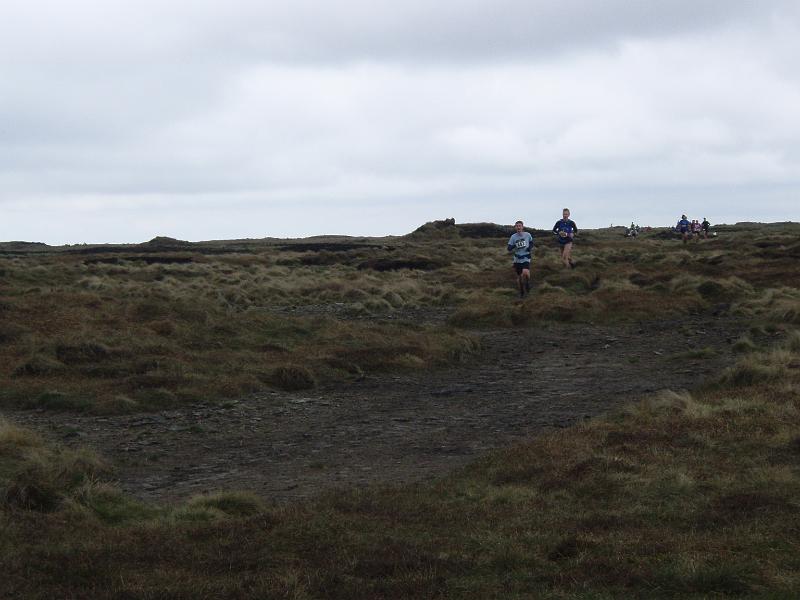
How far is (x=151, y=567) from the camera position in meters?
5.78

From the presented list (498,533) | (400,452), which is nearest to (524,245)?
(400,452)

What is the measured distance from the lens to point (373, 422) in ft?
37.3

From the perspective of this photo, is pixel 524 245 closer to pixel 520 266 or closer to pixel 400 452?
pixel 520 266

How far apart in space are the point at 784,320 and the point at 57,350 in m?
13.9

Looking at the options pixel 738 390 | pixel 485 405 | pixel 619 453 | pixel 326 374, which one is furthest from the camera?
pixel 326 374

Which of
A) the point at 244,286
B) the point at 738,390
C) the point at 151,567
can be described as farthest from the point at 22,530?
the point at 244,286

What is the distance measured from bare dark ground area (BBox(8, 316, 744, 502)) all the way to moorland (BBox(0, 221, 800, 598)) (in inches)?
2.3

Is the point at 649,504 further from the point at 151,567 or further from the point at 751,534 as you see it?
the point at 151,567

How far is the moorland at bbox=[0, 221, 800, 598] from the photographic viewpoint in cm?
564

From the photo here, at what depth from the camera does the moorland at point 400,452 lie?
18.5ft

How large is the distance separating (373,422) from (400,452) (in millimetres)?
1730

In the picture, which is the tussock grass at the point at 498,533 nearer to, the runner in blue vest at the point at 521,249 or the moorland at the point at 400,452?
the moorland at the point at 400,452

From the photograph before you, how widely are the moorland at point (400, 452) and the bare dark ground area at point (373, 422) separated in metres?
0.06

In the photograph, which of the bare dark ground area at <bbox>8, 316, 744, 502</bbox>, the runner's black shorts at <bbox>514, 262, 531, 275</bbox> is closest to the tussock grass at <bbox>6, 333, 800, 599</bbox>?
the bare dark ground area at <bbox>8, 316, 744, 502</bbox>
